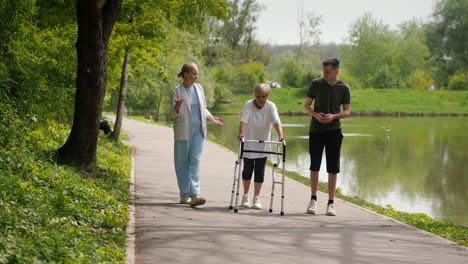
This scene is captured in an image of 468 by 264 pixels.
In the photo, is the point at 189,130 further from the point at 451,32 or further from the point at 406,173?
Answer: the point at 451,32

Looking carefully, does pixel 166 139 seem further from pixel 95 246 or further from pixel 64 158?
pixel 95 246

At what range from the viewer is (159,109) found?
156ft

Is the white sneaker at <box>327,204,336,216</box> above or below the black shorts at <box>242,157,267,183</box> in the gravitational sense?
below

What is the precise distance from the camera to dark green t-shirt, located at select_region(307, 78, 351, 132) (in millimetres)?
8938

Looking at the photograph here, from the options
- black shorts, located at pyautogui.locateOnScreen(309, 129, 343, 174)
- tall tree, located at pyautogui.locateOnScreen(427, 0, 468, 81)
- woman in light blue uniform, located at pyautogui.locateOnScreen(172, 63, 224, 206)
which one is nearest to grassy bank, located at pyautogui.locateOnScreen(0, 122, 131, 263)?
woman in light blue uniform, located at pyautogui.locateOnScreen(172, 63, 224, 206)

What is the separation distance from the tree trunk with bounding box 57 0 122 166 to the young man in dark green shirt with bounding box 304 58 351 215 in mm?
3900

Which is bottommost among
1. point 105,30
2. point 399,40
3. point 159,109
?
point 159,109

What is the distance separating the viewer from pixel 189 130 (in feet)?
30.0

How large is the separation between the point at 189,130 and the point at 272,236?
2549 millimetres

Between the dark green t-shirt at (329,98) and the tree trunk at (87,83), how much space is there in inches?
156

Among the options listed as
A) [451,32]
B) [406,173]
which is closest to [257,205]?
[406,173]

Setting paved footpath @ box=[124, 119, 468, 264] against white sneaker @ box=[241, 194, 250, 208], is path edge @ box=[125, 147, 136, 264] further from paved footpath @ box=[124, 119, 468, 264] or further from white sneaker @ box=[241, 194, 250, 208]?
white sneaker @ box=[241, 194, 250, 208]

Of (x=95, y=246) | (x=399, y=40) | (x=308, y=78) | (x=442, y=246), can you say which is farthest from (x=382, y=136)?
(x=399, y=40)

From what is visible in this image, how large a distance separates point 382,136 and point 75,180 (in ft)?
92.5
